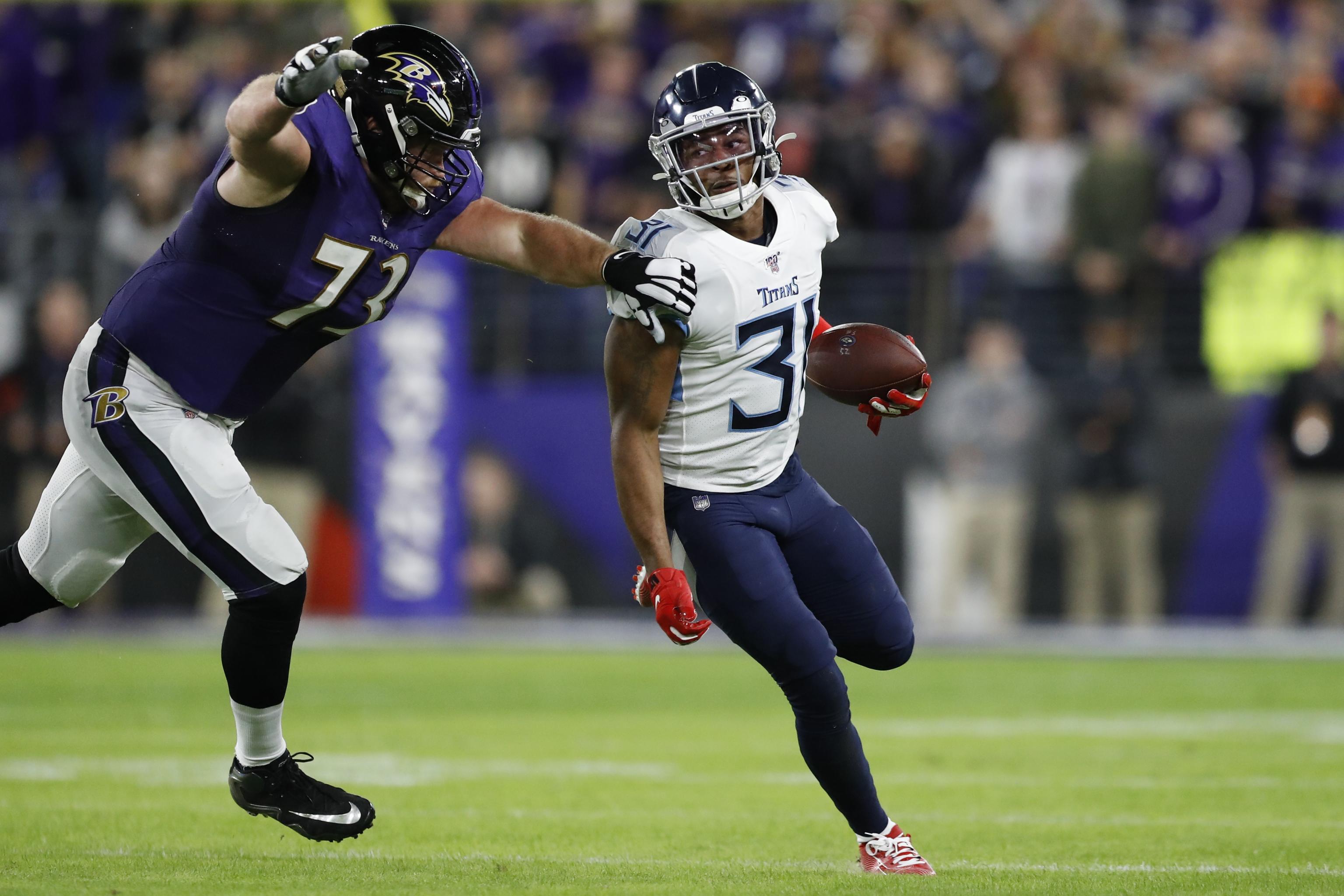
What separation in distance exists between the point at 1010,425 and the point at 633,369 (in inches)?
277

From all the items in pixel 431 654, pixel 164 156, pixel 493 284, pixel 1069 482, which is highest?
pixel 164 156

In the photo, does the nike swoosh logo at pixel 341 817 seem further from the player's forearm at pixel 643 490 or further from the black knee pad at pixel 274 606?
the player's forearm at pixel 643 490

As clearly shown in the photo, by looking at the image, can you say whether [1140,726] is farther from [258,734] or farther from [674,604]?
[258,734]

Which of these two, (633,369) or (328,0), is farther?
(328,0)

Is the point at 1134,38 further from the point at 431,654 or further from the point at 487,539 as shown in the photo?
the point at 431,654

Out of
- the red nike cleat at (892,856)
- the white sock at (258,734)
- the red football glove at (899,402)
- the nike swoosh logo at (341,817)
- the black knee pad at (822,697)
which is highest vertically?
the red football glove at (899,402)

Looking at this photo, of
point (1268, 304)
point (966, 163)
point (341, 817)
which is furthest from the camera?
point (966, 163)

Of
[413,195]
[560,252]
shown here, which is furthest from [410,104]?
[560,252]

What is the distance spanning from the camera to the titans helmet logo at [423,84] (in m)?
4.23

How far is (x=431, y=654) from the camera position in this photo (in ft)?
34.2

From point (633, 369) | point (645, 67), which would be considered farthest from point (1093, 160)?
point (633, 369)

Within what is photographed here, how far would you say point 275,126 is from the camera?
3.96 m

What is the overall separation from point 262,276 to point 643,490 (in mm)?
989

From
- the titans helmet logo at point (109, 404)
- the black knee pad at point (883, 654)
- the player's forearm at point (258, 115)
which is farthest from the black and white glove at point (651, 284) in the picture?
the titans helmet logo at point (109, 404)
